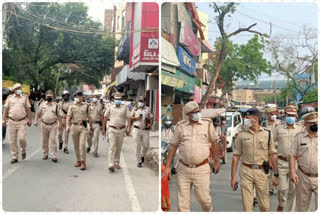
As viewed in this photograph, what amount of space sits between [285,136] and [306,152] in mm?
853

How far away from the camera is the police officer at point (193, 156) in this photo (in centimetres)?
338

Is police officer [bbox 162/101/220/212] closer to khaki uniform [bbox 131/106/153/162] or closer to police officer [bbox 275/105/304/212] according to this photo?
police officer [bbox 275/105/304/212]

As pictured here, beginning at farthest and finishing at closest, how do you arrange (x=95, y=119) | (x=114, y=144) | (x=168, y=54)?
(x=95, y=119) → (x=114, y=144) → (x=168, y=54)

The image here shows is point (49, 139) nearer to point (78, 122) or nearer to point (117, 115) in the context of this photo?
point (78, 122)

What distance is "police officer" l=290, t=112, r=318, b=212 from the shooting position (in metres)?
3.46

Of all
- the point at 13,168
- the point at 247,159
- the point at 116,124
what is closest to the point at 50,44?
the point at 13,168

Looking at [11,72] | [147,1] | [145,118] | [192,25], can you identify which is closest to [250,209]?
[192,25]

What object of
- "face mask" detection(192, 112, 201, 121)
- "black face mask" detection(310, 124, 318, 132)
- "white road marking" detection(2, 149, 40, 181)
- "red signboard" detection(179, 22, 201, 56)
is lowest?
"white road marking" detection(2, 149, 40, 181)

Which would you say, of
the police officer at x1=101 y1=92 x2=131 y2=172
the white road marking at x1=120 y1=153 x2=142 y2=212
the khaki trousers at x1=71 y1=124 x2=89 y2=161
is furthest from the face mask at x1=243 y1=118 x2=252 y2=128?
the khaki trousers at x1=71 y1=124 x2=89 y2=161

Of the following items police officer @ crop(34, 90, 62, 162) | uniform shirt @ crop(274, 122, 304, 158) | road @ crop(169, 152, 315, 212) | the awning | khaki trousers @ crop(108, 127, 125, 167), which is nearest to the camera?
the awning

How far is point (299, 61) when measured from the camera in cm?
363

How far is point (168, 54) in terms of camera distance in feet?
10.5

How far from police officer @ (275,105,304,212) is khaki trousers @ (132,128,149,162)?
2.57m

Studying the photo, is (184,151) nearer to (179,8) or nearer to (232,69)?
(232,69)
